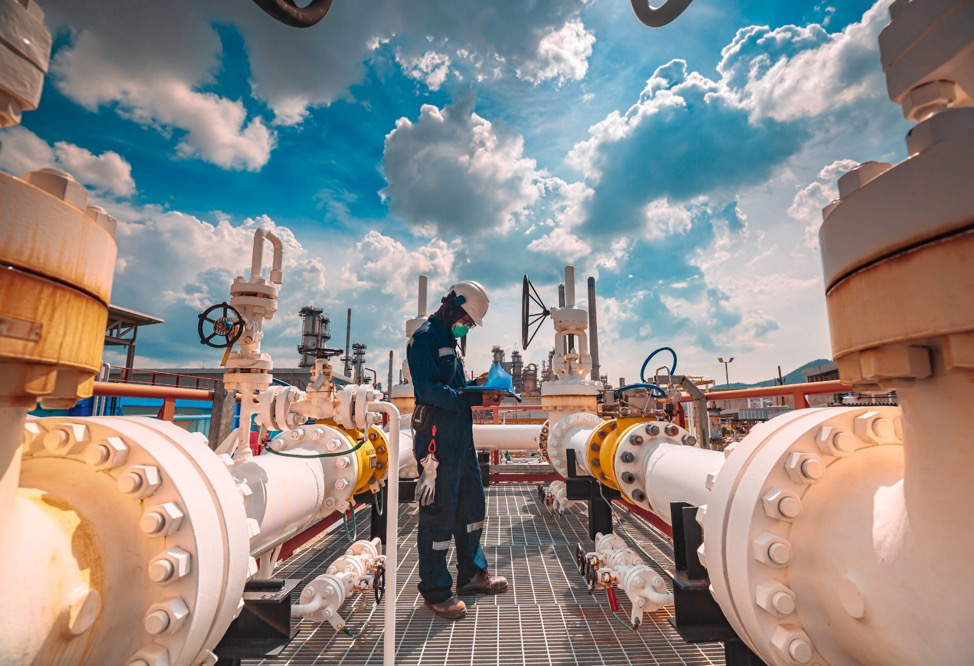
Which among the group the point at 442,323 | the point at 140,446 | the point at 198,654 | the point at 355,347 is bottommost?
the point at 198,654

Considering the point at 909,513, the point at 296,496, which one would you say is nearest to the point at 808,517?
the point at 909,513

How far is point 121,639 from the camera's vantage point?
0.87 metres

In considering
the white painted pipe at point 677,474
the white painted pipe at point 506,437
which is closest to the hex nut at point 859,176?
the white painted pipe at point 677,474

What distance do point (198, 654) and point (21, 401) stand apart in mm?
645

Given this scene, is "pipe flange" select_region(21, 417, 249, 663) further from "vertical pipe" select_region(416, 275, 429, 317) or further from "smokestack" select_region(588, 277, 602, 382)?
"smokestack" select_region(588, 277, 602, 382)

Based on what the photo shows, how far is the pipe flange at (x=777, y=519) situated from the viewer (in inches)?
36.3

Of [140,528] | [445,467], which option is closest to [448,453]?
[445,467]

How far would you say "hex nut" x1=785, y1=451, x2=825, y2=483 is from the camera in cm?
94

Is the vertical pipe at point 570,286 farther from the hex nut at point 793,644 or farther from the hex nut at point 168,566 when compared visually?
the hex nut at point 168,566

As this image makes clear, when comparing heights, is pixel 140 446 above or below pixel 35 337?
below

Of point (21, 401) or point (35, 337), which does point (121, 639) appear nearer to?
point (21, 401)

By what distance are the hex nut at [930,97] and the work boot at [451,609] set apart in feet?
7.51

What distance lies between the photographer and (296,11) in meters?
1.05

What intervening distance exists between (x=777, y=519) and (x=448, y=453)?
1.67 metres
